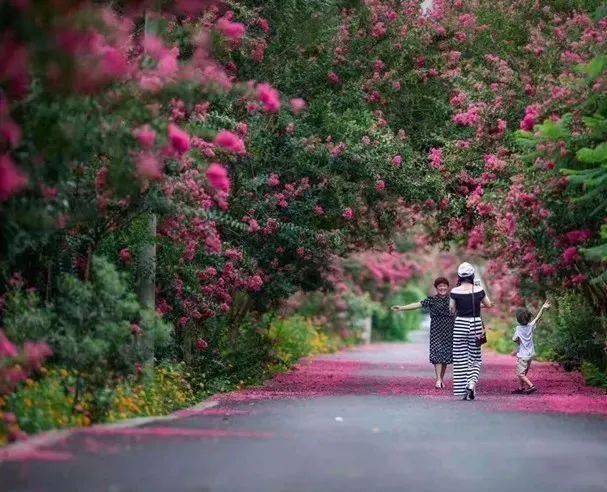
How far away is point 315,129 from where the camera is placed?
26.6 meters

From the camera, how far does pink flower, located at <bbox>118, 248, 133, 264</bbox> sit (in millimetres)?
19234

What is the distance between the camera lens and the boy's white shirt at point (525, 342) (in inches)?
960

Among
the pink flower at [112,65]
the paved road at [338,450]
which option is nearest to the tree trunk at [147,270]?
the paved road at [338,450]

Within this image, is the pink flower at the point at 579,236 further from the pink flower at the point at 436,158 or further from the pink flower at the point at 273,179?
the pink flower at the point at 436,158

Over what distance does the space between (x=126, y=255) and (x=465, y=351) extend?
5.44 meters

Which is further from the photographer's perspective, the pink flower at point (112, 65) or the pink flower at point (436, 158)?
the pink flower at point (436, 158)

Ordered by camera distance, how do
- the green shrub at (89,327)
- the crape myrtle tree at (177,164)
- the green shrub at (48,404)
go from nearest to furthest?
the crape myrtle tree at (177,164) < the green shrub at (48,404) < the green shrub at (89,327)

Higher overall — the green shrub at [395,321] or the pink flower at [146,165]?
the pink flower at [146,165]

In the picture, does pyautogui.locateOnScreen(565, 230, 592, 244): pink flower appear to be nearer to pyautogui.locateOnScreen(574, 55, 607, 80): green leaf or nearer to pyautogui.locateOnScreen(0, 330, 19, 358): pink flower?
pyautogui.locateOnScreen(574, 55, 607, 80): green leaf

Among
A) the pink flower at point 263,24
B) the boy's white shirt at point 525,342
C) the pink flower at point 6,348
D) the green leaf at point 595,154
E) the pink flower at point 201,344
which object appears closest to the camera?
the pink flower at point 6,348

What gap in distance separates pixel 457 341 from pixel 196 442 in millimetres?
9362

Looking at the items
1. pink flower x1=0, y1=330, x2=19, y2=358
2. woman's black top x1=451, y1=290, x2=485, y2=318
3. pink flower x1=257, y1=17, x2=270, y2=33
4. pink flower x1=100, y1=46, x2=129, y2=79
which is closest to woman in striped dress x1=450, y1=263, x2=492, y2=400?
woman's black top x1=451, y1=290, x2=485, y2=318

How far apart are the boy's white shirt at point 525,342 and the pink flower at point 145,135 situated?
40.4ft

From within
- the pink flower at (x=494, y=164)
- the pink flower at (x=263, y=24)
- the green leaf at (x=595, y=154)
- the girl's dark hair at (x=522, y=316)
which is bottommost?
the girl's dark hair at (x=522, y=316)
